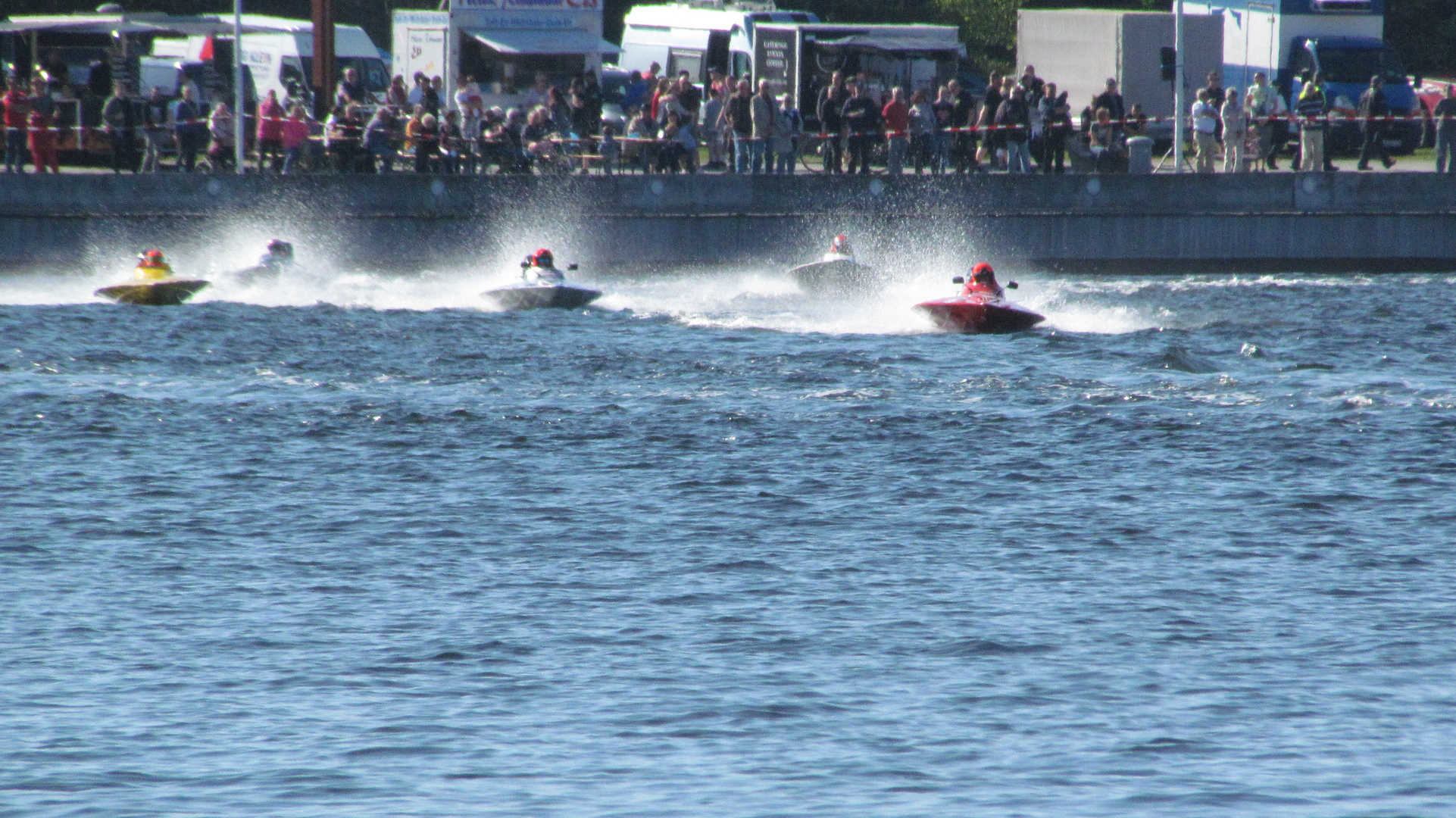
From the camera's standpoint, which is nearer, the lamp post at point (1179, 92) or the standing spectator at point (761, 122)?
the standing spectator at point (761, 122)

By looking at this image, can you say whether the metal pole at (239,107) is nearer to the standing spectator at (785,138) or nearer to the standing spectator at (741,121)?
the standing spectator at (741,121)

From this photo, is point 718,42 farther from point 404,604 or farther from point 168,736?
point 168,736

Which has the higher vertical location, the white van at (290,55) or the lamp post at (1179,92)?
the white van at (290,55)

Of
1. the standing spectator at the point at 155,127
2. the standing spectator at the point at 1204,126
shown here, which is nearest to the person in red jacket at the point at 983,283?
the standing spectator at the point at 1204,126

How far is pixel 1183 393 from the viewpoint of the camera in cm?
2195

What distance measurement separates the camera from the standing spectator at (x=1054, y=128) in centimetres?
3075

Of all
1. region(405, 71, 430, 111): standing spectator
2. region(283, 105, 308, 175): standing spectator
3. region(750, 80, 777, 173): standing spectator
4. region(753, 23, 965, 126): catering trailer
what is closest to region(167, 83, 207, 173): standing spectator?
region(283, 105, 308, 175): standing spectator

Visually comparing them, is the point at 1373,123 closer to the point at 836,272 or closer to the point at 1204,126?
the point at 1204,126

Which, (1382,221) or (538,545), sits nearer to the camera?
(538,545)

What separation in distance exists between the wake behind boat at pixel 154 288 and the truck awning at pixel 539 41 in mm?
8371

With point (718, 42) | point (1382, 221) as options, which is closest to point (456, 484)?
point (1382, 221)

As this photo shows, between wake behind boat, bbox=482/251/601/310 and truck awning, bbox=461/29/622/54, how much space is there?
724cm

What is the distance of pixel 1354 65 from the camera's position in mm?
36312

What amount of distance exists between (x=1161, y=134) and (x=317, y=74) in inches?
628
